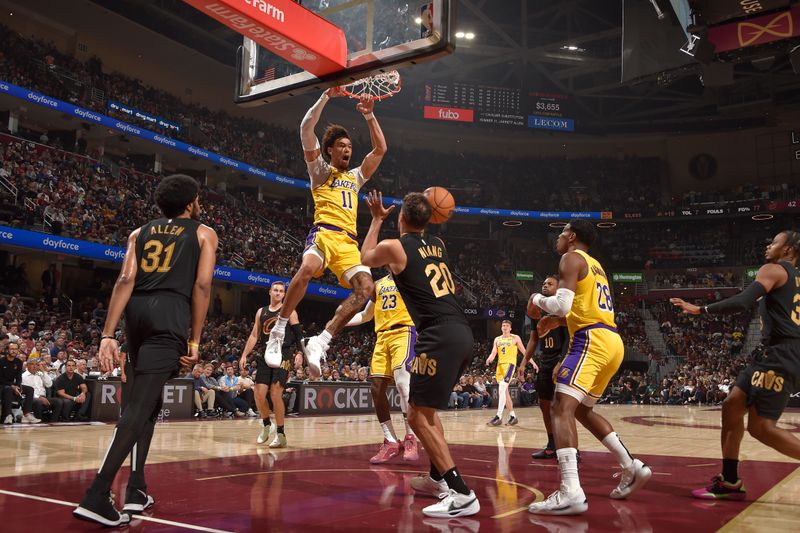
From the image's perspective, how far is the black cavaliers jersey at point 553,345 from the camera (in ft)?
27.2

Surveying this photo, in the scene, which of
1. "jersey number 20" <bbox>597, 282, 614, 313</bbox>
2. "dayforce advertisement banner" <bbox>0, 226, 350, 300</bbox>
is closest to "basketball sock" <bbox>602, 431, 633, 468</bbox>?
A: "jersey number 20" <bbox>597, 282, 614, 313</bbox>

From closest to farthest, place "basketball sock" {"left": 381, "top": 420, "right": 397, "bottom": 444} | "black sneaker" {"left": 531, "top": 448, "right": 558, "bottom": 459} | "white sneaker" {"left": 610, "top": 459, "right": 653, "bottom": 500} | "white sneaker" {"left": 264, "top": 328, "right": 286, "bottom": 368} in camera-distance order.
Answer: "white sneaker" {"left": 610, "top": 459, "right": 653, "bottom": 500} → "white sneaker" {"left": 264, "top": 328, "right": 286, "bottom": 368} → "basketball sock" {"left": 381, "top": 420, "right": 397, "bottom": 444} → "black sneaker" {"left": 531, "top": 448, "right": 558, "bottom": 459}

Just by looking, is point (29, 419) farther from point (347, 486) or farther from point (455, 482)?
point (455, 482)

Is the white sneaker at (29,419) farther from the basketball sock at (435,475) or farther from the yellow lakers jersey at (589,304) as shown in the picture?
the yellow lakers jersey at (589,304)

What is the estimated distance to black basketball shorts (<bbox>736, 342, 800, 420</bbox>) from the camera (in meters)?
5.04

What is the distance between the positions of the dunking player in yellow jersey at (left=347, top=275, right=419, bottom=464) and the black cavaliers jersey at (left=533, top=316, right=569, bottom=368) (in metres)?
1.89

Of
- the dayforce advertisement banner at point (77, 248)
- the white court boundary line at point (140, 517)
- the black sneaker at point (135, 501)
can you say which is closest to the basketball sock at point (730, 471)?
the white court boundary line at point (140, 517)

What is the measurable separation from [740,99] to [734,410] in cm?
3462

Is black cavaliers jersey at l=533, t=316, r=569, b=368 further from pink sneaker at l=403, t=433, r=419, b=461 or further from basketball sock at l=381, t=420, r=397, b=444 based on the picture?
basketball sock at l=381, t=420, r=397, b=444

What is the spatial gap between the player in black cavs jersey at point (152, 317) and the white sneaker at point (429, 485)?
6.52 feet

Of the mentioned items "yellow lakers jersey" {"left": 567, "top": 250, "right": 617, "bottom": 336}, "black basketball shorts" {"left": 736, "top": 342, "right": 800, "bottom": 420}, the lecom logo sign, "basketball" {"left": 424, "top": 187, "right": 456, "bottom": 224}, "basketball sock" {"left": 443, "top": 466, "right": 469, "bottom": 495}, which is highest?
the lecom logo sign

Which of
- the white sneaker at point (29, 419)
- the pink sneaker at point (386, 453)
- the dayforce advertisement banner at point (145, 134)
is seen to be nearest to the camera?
the pink sneaker at point (386, 453)

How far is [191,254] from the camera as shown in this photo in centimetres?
431

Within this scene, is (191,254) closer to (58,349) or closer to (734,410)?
(734,410)
